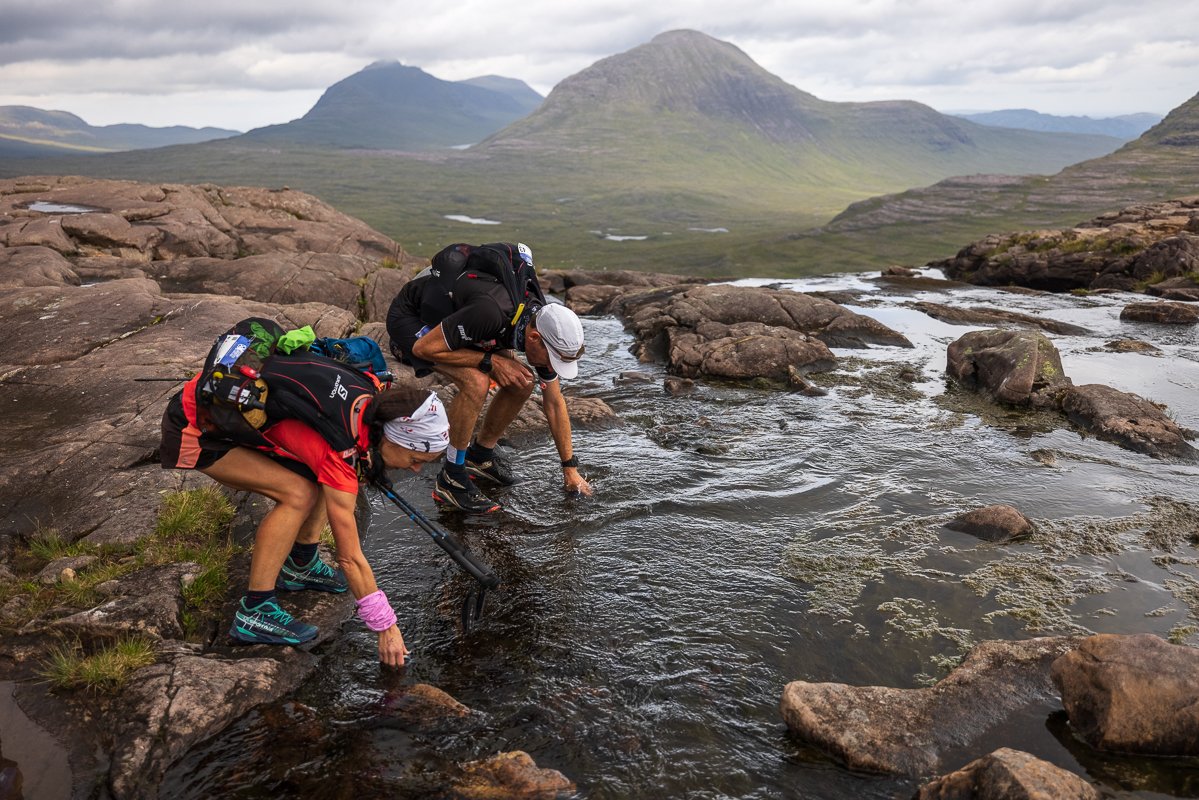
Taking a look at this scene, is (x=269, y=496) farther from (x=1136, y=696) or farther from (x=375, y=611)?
(x=1136, y=696)

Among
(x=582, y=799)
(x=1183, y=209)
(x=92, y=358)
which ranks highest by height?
(x=1183, y=209)

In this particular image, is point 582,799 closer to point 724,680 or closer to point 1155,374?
point 724,680

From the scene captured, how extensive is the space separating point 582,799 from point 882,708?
8.57 feet

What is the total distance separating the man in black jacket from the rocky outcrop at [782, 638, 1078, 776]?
5.05 metres

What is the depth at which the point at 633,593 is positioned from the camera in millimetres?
8141

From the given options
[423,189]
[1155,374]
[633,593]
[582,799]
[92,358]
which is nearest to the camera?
[582,799]

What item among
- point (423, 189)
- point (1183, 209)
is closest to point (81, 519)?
point (1183, 209)

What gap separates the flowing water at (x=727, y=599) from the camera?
5.70 metres

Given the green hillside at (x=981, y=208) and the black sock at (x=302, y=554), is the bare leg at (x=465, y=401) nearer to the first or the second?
the black sock at (x=302, y=554)

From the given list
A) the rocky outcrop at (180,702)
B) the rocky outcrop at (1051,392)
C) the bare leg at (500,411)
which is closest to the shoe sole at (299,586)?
the rocky outcrop at (180,702)

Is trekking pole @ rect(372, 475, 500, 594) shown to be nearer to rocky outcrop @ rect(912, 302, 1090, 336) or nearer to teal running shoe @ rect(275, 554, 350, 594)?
teal running shoe @ rect(275, 554, 350, 594)

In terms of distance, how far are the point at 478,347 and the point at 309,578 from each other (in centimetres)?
368

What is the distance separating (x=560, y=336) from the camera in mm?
9375

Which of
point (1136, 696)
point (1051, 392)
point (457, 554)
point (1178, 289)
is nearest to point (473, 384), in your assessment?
point (457, 554)
